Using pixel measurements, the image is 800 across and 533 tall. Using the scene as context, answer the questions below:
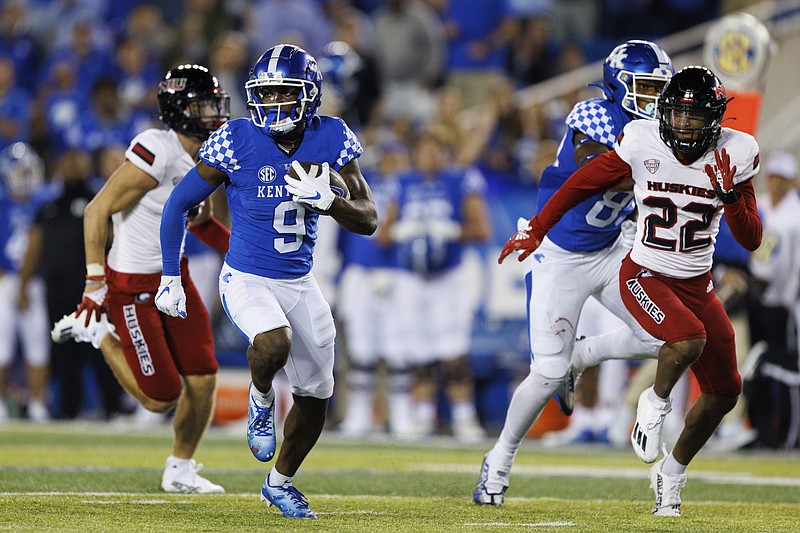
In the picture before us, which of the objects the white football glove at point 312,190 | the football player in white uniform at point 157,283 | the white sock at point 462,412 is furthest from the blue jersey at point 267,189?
the white sock at point 462,412

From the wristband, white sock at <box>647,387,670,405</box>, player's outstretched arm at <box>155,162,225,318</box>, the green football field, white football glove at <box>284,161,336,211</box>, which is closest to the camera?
white football glove at <box>284,161,336,211</box>

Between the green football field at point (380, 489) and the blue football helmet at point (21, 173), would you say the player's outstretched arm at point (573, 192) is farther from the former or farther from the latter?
the blue football helmet at point (21, 173)

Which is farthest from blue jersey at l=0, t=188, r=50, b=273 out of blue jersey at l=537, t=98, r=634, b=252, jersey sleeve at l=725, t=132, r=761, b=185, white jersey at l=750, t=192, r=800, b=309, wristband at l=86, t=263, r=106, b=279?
jersey sleeve at l=725, t=132, r=761, b=185

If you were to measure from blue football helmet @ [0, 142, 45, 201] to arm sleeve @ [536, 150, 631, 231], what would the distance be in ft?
24.2

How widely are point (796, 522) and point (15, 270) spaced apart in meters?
8.41

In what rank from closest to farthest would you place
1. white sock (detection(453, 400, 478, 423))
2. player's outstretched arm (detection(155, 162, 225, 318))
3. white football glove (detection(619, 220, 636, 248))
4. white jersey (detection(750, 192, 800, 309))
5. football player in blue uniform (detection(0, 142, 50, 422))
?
player's outstretched arm (detection(155, 162, 225, 318)) → white football glove (detection(619, 220, 636, 248)) → white jersey (detection(750, 192, 800, 309)) → white sock (detection(453, 400, 478, 423)) → football player in blue uniform (detection(0, 142, 50, 422))

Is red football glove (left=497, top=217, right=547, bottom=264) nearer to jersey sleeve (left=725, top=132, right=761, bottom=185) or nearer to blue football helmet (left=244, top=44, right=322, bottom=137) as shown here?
jersey sleeve (left=725, top=132, right=761, bottom=185)

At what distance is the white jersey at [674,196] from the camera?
569 centimetres

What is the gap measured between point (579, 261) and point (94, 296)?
92.2 inches

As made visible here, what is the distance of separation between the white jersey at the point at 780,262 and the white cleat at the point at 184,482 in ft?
17.1

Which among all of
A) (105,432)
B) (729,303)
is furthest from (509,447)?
(105,432)

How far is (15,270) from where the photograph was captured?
1217cm

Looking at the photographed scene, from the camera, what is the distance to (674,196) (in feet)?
18.7

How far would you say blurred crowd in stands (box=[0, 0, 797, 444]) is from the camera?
11.5 metres
